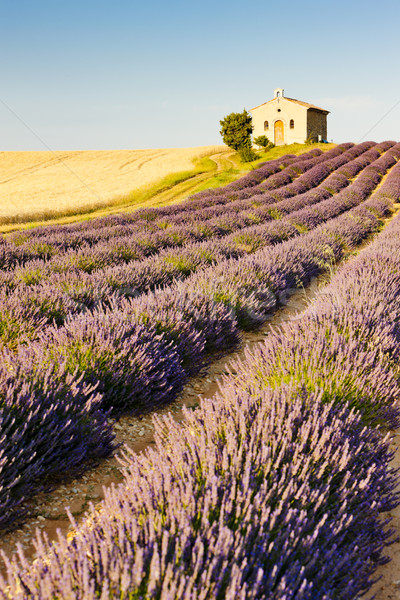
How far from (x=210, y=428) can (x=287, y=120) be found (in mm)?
43493

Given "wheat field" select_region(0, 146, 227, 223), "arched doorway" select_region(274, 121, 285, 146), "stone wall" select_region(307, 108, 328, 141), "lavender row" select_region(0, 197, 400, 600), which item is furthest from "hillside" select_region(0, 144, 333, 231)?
"lavender row" select_region(0, 197, 400, 600)

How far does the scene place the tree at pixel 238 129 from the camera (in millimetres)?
31609

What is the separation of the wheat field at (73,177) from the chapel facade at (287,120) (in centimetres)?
627

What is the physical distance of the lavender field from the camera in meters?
1.19

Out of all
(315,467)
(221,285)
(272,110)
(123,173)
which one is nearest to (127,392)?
(315,467)

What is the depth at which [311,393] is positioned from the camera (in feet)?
6.98

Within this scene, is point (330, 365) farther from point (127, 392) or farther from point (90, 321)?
point (90, 321)

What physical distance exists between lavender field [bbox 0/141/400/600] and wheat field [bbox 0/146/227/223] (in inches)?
531

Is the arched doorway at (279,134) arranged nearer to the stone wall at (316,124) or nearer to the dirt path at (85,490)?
the stone wall at (316,124)

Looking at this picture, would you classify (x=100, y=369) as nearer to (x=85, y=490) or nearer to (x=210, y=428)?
(x=85, y=490)

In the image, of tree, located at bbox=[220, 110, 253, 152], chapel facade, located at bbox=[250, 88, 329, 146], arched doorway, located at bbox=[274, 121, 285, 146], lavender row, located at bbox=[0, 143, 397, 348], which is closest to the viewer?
lavender row, located at bbox=[0, 143, 397, 348]

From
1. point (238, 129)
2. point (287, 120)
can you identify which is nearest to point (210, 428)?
point (238, 129)

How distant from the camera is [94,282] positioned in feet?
15.5

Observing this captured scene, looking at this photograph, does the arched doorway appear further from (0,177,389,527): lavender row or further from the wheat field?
(0,177,389,527): lavender row
